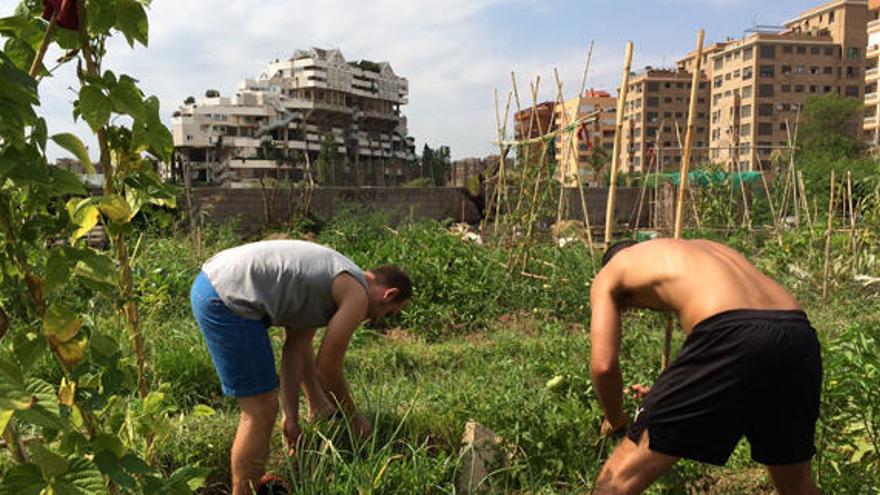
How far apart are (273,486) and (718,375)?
5.58ft

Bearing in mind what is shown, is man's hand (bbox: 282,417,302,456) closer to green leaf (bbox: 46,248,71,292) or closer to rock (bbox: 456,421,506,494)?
rock (bbox: 456,421,506,494)

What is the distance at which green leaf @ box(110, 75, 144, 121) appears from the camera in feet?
4.52

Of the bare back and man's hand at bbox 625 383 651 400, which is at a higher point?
the bare back

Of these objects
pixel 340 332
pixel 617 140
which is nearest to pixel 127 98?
pixel 340 332

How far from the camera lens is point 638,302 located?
2.49 m

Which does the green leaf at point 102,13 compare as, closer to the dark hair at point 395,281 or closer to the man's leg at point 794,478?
the dark hair at point 395,281

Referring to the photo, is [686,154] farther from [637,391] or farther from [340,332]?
[340,332]

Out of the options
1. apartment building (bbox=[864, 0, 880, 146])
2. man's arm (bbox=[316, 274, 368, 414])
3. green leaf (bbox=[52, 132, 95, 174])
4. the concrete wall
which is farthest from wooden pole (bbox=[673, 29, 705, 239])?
apartment building (bbox=[864, 0, 880, 146])

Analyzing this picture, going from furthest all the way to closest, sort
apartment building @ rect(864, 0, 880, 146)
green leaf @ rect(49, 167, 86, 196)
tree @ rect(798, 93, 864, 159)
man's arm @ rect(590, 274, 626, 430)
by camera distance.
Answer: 1. apartment building @ rect(864, 0, 880, 146)
2. tree @ rect(798, 93, 864, 159)
3. man's arm @ rect(590, 274, 626, 430)
4. green leaf @ rect(49, 167, 86, 196)

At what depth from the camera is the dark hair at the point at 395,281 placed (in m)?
3.07

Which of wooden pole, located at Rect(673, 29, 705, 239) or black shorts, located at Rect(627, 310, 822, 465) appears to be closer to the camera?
black shorts, located at Rect(627, 310, 822, 465)

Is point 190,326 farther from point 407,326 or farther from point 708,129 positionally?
point 708,129

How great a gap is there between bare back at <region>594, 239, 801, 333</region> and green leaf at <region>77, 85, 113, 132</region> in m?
1.67

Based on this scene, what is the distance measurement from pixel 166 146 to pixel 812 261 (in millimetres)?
7875
